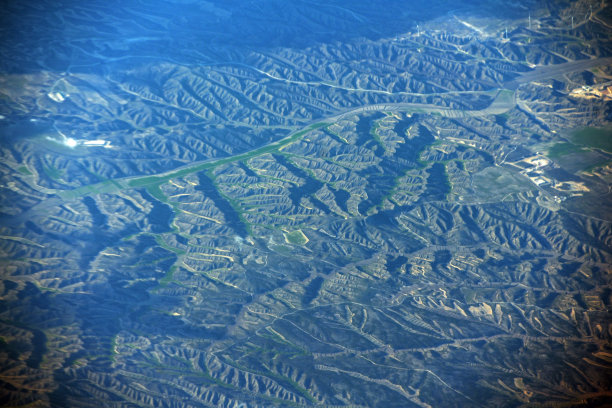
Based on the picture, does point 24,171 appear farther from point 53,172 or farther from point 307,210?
point 307,210

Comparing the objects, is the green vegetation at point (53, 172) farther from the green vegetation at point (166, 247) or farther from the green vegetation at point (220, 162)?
the green vegetation at point (166, 247)

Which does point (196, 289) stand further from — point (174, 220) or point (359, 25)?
point (359, 25)

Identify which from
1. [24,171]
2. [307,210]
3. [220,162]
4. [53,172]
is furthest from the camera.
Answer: [220,162]

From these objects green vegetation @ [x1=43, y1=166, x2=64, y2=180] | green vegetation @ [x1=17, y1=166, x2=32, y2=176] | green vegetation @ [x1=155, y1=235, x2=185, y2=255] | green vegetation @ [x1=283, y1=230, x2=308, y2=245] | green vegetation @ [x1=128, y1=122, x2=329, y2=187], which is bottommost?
green vegetation @ [x1=155, y1=235, x2=185, y2=255]

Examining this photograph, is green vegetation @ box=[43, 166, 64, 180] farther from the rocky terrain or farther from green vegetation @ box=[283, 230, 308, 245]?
green vegetation @ box=[283, 230, 308, 245]

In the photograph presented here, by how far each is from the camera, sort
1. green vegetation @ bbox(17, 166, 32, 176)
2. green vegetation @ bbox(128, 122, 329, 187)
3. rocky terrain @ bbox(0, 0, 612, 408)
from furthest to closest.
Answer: green vegetation @ bbox(128, 122, 329, 187) < green vegetation @ bbox(17, 166, 32, 176) < rocky terrain @ bbox(0, 0, 612, 408)

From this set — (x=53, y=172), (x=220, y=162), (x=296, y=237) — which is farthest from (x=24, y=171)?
(x=296, y=237)

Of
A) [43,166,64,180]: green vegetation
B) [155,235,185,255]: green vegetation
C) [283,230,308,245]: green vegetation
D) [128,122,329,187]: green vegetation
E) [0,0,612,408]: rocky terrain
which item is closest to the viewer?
[0,0,612,408]: rocky terrain

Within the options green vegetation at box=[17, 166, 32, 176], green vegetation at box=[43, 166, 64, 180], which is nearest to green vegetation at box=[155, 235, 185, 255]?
green vegetation at box=[43, 166, 64, 180]

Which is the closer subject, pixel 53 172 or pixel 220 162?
pixel 53 172
